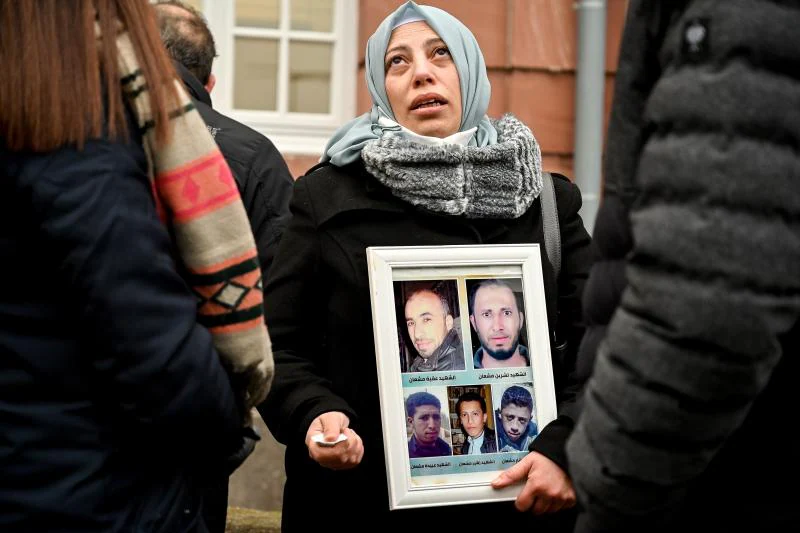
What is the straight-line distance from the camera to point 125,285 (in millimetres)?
1688

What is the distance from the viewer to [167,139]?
1.79 metres

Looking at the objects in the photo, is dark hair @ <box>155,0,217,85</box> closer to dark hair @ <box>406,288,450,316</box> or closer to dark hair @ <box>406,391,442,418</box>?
dark hair @ <box>406,288,450,316</box>

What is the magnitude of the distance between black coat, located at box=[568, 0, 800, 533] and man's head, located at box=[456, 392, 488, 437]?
994mm

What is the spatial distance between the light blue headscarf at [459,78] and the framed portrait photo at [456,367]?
1.41 feet

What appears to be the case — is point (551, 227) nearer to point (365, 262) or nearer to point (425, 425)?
point (365, 262)

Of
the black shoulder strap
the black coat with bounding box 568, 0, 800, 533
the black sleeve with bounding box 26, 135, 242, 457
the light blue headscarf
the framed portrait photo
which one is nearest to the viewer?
the black coat with bounding box 568, 0, 800, 533

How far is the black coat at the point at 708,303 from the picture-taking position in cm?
137

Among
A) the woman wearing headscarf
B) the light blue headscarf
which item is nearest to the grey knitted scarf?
the woman wearing headscarf

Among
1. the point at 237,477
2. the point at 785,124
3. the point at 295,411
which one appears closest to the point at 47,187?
the point at 785,124

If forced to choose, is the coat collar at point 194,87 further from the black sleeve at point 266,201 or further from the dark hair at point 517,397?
the dark hair at point 517,397

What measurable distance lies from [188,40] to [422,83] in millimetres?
1321

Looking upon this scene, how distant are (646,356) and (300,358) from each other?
1498mm

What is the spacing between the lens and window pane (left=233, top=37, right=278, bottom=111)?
6703 millimetres

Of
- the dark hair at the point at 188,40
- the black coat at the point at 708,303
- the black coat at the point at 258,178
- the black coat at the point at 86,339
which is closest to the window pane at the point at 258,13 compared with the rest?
the dark hair at the point at 188,40
